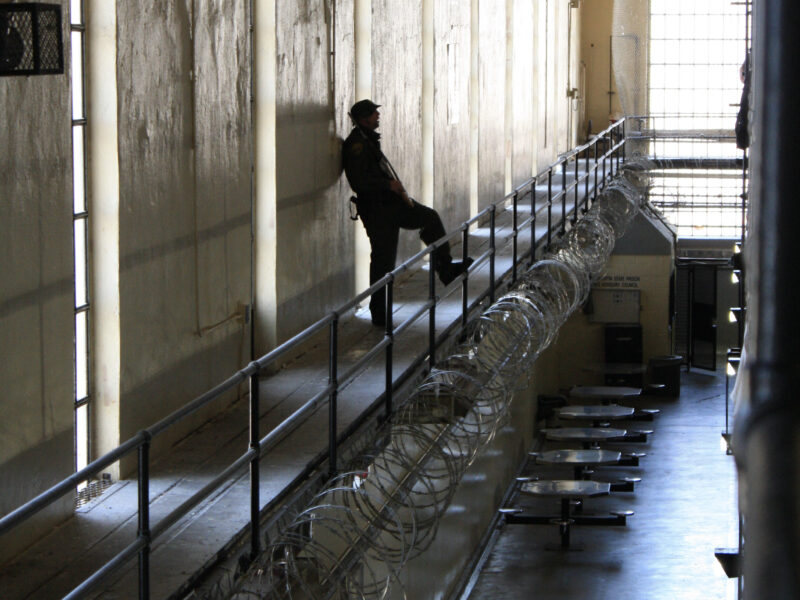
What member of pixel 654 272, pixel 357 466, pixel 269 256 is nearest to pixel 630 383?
pixel 654 272

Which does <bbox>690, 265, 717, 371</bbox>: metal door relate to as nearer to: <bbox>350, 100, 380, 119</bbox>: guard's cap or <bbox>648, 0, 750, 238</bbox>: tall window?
<bbox>648, 0, 750, 238</bbox>: tall window

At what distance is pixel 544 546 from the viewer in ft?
29.1

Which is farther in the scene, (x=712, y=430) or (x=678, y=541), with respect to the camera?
(x=712, y=430)

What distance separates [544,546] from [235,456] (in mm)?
5258

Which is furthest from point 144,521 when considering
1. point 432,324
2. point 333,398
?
point 432,324

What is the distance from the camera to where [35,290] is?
3209mm

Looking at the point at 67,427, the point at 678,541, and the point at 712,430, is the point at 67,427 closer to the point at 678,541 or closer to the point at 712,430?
the point at 678,541

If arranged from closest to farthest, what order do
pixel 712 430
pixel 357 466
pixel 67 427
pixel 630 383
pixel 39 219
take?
pixel 39 219 → pixel 67 427 → pixel 357 466 → pixel 712 430 → pixel 630 383

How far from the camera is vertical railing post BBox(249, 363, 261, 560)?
297cm

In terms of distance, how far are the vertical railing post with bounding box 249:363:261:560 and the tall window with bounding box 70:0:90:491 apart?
0.84m

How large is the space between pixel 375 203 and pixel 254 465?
3.35 meters

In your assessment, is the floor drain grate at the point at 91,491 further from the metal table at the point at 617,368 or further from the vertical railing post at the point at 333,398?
the metal table at the point at 617,368

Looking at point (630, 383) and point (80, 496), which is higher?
point (80, 496)

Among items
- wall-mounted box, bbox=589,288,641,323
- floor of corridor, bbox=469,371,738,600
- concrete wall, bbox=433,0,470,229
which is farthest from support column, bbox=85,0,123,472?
wall-mounted box, bbox=589,288,641,323
